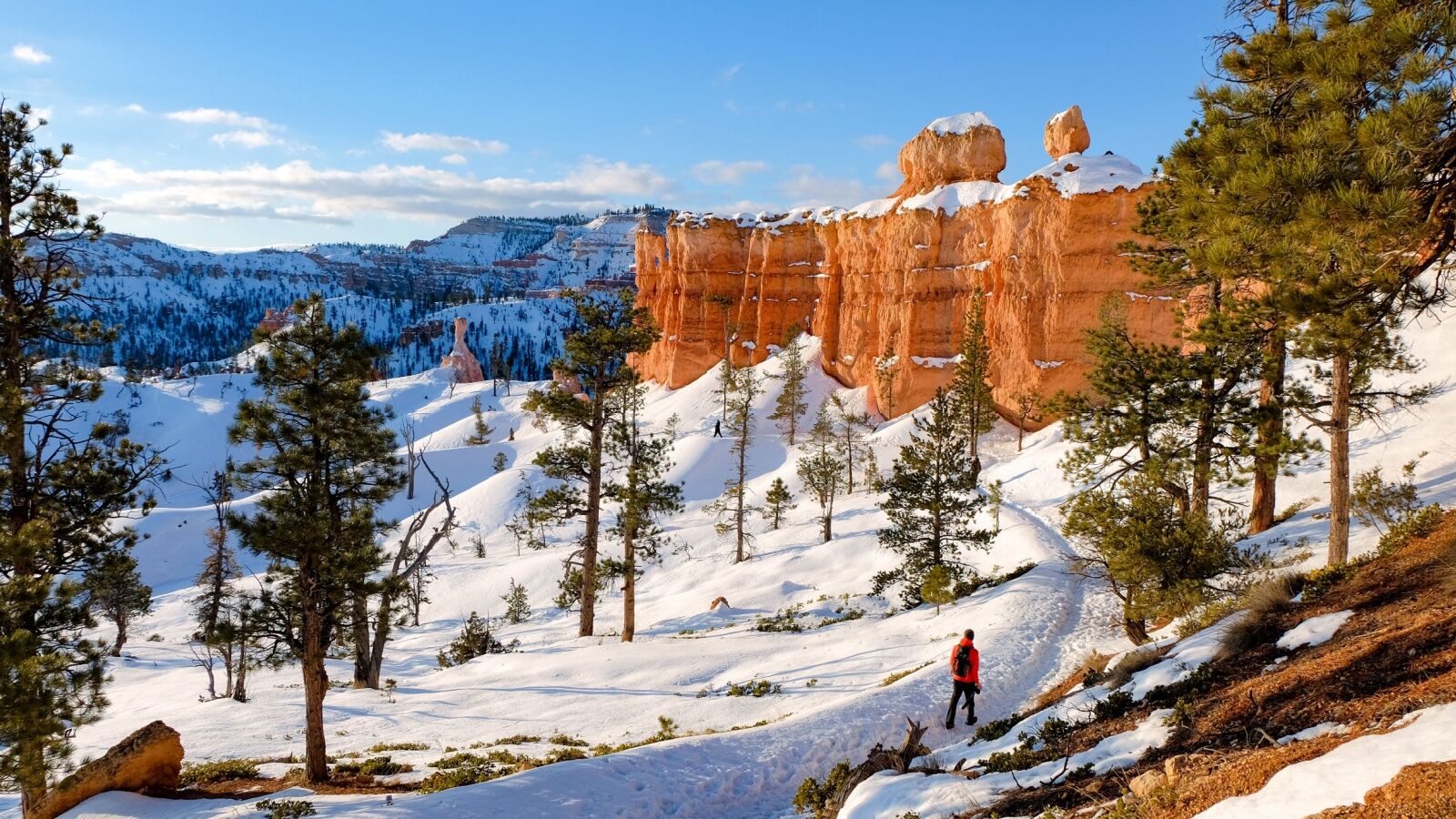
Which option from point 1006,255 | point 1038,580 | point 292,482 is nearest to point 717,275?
point 1006,255

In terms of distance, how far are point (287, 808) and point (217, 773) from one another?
490cm

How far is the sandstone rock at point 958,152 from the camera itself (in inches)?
2010

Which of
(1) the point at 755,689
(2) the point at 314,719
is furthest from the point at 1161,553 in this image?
(2) the point at 314,719

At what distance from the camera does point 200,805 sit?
1057 cm

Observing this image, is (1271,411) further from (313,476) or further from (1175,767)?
(313,476)

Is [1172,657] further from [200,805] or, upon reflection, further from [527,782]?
[200,805]

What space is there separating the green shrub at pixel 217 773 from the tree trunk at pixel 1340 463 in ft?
64.1

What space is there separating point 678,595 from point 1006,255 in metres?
30.7

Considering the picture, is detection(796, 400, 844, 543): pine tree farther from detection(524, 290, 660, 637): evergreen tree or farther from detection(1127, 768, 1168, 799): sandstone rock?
detection(1127, 768, 1168, 799): sandstone rock

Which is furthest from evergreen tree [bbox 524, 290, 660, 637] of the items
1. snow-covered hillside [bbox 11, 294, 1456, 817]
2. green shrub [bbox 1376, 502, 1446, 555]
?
green shrub [bbox 1376, 502, 1446, 555]

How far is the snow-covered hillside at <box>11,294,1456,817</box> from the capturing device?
10594 mm

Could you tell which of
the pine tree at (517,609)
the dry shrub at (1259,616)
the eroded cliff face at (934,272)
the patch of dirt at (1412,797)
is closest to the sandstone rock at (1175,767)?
the patch of dirt at (1412,797)

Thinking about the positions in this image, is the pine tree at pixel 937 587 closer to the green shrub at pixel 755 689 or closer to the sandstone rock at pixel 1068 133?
the green shrub at pixel 755 689

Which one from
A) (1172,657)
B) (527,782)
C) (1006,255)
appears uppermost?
(1006,255)
